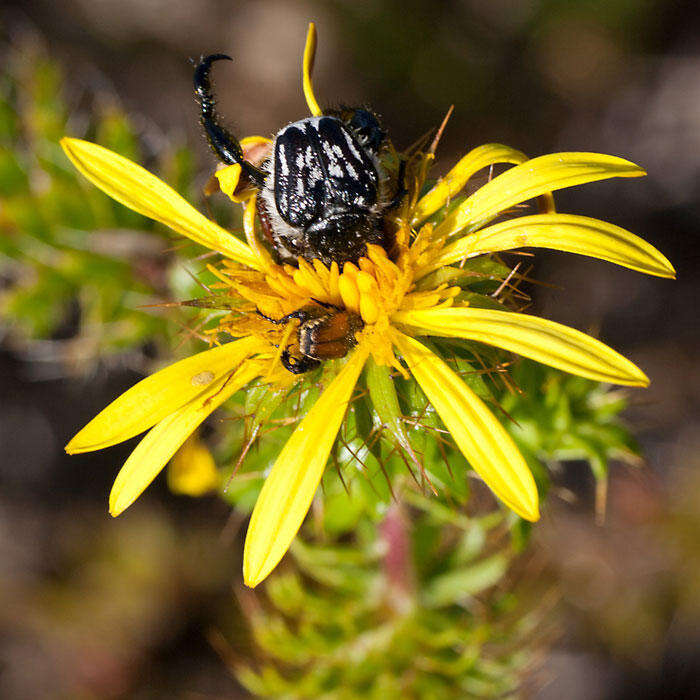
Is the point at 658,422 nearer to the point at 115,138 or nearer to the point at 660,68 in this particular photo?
the point at 660,68

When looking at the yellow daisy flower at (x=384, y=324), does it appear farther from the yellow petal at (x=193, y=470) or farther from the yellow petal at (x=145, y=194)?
the yellow petal at (x=193, y=470)

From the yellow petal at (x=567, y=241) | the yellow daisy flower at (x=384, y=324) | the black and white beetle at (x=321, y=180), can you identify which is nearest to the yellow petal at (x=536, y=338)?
the yellow daisy flower at (x=384, y=324)

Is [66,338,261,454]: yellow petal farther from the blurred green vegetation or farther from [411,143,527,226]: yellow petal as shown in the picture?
the blurred green vegetation

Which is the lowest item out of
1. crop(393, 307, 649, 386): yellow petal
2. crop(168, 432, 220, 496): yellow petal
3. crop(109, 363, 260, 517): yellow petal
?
crop(168, 432, 220, 496): yellow petal

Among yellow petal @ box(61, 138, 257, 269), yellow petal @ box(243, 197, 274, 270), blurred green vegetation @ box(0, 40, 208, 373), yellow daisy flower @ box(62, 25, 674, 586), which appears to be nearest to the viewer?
yellow daisy flower @ box(62, 25, 674, 586)

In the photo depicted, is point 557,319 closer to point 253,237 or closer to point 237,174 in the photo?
point 253,237

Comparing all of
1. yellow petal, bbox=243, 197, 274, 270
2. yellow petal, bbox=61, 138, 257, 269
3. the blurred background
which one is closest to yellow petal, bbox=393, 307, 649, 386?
yellow petal, bbox=243, 197, 274, 270

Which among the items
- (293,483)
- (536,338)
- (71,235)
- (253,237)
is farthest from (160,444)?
(71,235)
